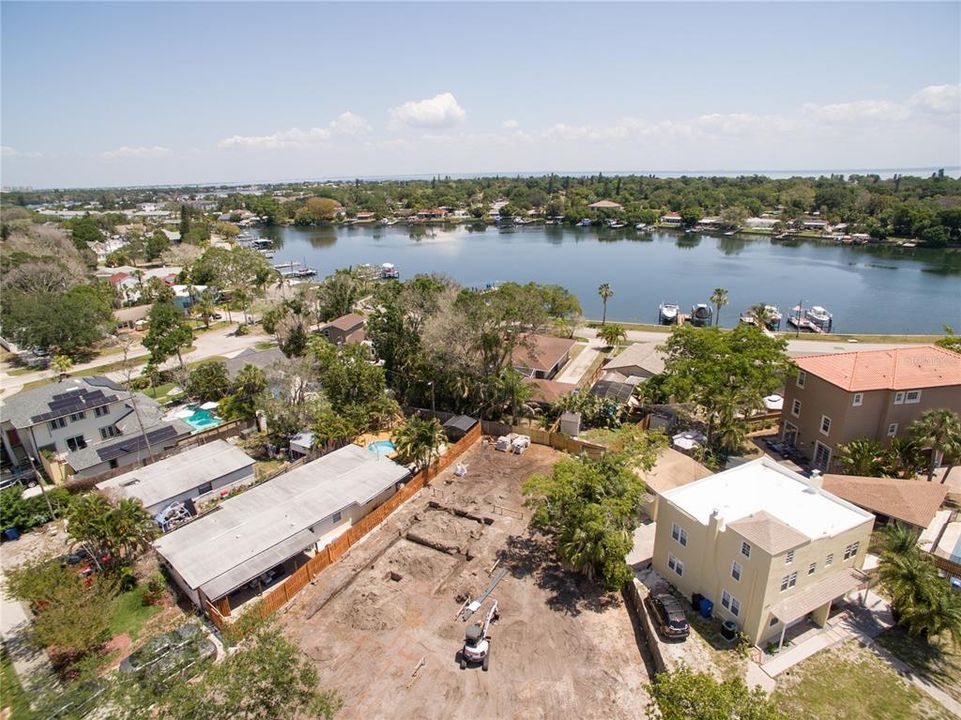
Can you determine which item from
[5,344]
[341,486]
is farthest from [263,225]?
[341,486]

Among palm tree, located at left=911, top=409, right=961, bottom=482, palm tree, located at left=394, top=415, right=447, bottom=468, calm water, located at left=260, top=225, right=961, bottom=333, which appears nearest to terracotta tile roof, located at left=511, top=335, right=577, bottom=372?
palm tree, located at left=394, top=415, right=447, bottom=468

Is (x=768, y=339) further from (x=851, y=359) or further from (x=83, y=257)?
(x=83, y=257)

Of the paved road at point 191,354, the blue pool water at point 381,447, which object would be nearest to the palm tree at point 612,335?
the blue pool water at point 381,447

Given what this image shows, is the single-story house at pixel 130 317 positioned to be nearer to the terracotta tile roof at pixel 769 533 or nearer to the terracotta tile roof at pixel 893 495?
the terracotta tile roof at pixel 769 533

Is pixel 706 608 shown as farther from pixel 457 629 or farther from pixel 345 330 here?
pixel 345 330

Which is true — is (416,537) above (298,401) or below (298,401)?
below
